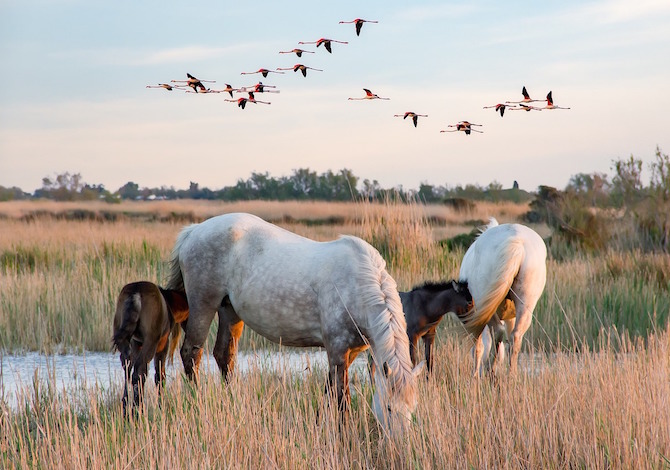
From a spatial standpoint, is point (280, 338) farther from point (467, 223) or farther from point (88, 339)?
point (467, 223)

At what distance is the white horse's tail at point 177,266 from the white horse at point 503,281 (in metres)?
2.53

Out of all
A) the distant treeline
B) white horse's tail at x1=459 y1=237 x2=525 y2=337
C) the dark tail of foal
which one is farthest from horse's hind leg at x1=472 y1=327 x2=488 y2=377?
the distant treeline

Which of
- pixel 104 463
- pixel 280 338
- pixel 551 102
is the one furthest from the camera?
pixel 551 102

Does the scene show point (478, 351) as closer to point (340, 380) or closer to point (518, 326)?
point (518, 326)

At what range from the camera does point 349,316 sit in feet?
17.6

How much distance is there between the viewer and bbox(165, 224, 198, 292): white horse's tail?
677 cm

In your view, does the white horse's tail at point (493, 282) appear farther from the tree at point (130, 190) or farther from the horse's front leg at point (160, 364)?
the tree at point (130, 190)

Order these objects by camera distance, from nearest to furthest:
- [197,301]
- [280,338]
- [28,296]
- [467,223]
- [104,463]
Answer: [104,463] → [280,338] → [197,301] → [28,296] → [467,223]

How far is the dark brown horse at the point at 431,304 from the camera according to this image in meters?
6.43

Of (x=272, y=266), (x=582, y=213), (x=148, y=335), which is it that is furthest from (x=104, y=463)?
(x=582, y=213)

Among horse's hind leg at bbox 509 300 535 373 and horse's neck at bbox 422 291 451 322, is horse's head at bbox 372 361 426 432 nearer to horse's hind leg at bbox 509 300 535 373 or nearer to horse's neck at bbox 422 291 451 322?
horse's neck at bbox 422 291 451 322

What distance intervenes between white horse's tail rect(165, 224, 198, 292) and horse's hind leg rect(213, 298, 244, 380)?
592 mm

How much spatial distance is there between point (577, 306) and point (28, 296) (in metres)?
7.37

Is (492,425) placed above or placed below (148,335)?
below
